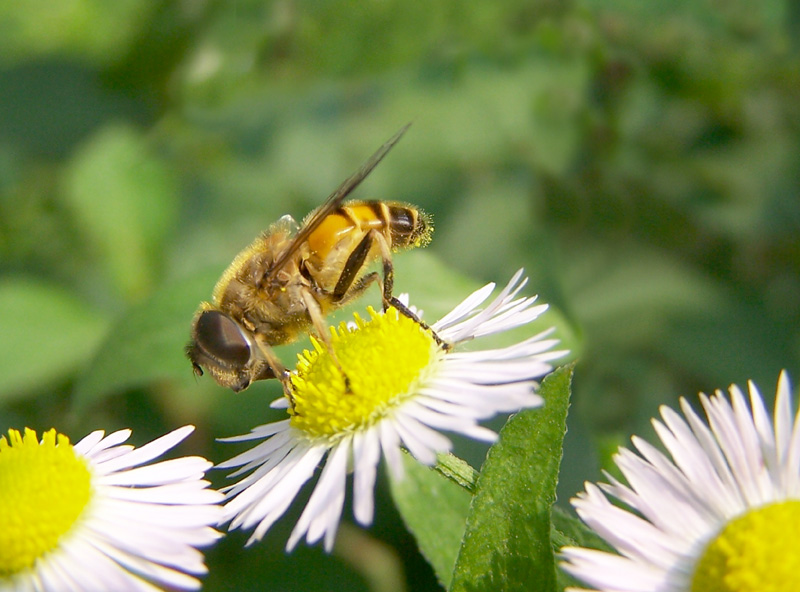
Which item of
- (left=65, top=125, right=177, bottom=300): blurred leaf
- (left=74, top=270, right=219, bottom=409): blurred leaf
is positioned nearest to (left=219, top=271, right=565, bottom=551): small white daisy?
(left=74, top=270, right=219, bottom=409): blurred leaf

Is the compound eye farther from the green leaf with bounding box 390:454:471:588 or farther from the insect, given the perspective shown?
the green leaf with bounding box 390:454:471:588

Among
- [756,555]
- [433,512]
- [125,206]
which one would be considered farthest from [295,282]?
[125,206]

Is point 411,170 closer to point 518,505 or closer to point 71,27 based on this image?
point 71,27

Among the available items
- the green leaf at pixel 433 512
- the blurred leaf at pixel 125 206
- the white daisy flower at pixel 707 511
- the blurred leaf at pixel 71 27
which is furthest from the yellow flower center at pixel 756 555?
the blurred leaf at pixel 71 27

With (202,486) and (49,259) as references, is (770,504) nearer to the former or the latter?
(202,486)

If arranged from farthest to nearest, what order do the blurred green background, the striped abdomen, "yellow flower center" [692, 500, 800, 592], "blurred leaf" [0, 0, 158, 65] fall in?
"blurred leaf" [0, 0, 158, 65], the blurred green background, the striped abdomen, "yellow flower center" [692, 500, 800, 592]

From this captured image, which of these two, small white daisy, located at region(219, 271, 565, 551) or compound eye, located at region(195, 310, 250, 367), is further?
compound eye, located at region(195, 310, 250, 367)
